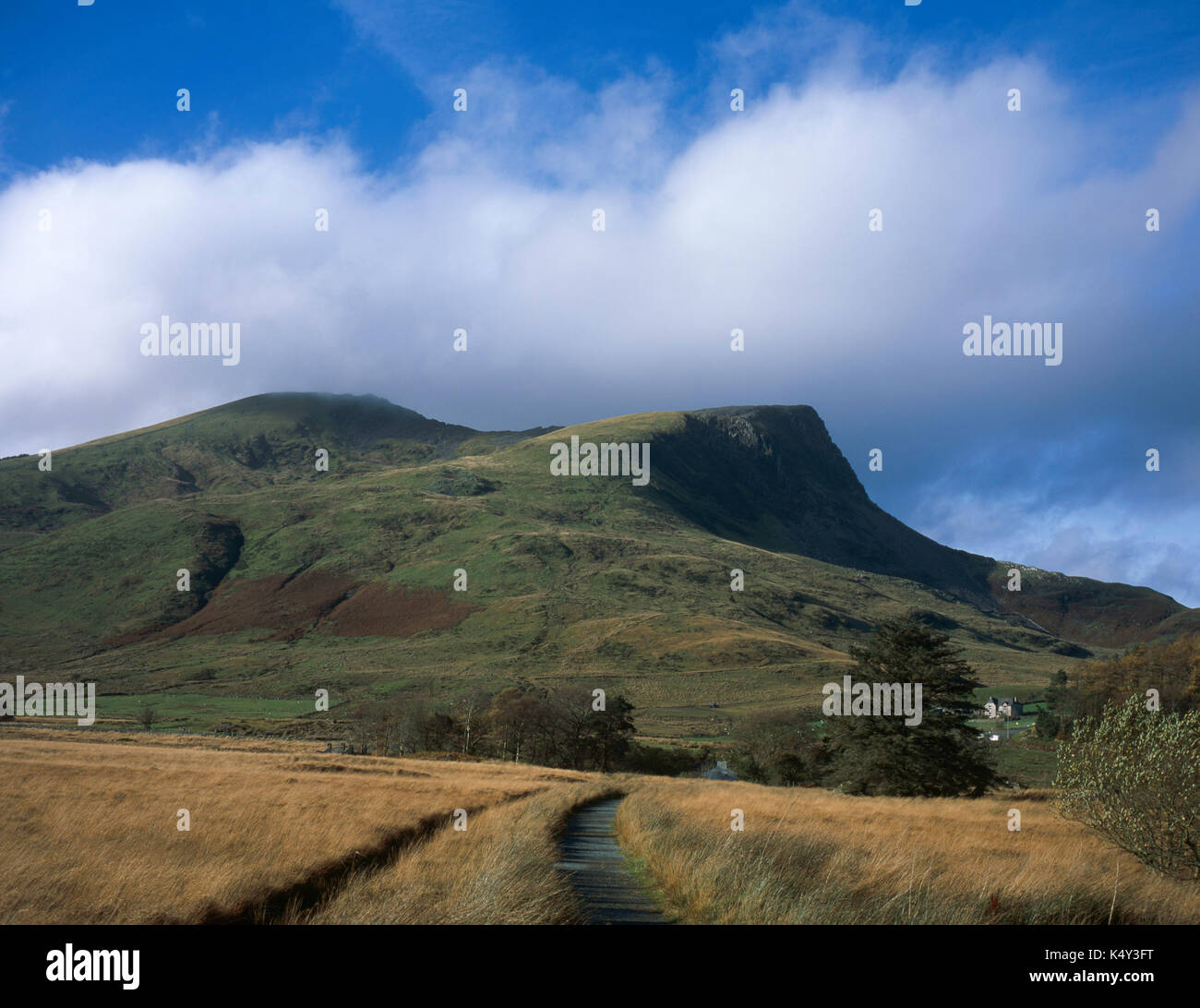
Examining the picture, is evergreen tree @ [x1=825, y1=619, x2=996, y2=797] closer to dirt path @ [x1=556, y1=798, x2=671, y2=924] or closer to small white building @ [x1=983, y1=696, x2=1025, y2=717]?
dirt path @ [x1=556, y1=798, x2=671, y2=924]

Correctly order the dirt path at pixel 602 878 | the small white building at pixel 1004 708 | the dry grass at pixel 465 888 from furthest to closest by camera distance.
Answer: the small white building at pixel 1004 708
the dirt path at pixel 602 878
the dry grass at pixel 465 888

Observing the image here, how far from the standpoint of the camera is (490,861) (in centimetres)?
1366

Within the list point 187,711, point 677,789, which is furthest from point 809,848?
point 187,711

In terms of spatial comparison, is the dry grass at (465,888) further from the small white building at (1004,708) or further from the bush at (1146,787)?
the small white building at (1004,708)

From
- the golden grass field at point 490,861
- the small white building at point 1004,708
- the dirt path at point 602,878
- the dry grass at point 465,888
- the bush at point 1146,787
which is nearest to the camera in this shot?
the dry grass at point 465,888

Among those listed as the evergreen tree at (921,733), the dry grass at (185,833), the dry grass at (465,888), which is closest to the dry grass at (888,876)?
the dry grass at (465,888)

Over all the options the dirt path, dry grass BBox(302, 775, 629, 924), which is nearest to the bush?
the dirt path

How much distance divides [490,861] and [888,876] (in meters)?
6.49

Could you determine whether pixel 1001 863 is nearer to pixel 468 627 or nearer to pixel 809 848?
pixel 809 848

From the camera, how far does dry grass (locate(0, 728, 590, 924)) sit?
11805 mm

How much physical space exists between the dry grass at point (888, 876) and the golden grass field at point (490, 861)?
5 centimetres

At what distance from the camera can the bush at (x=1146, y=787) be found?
16781 millimetres

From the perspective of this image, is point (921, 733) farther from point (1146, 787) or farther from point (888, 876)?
point (888, 876)

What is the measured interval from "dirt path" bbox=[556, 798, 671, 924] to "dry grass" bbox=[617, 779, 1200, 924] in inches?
19.4
